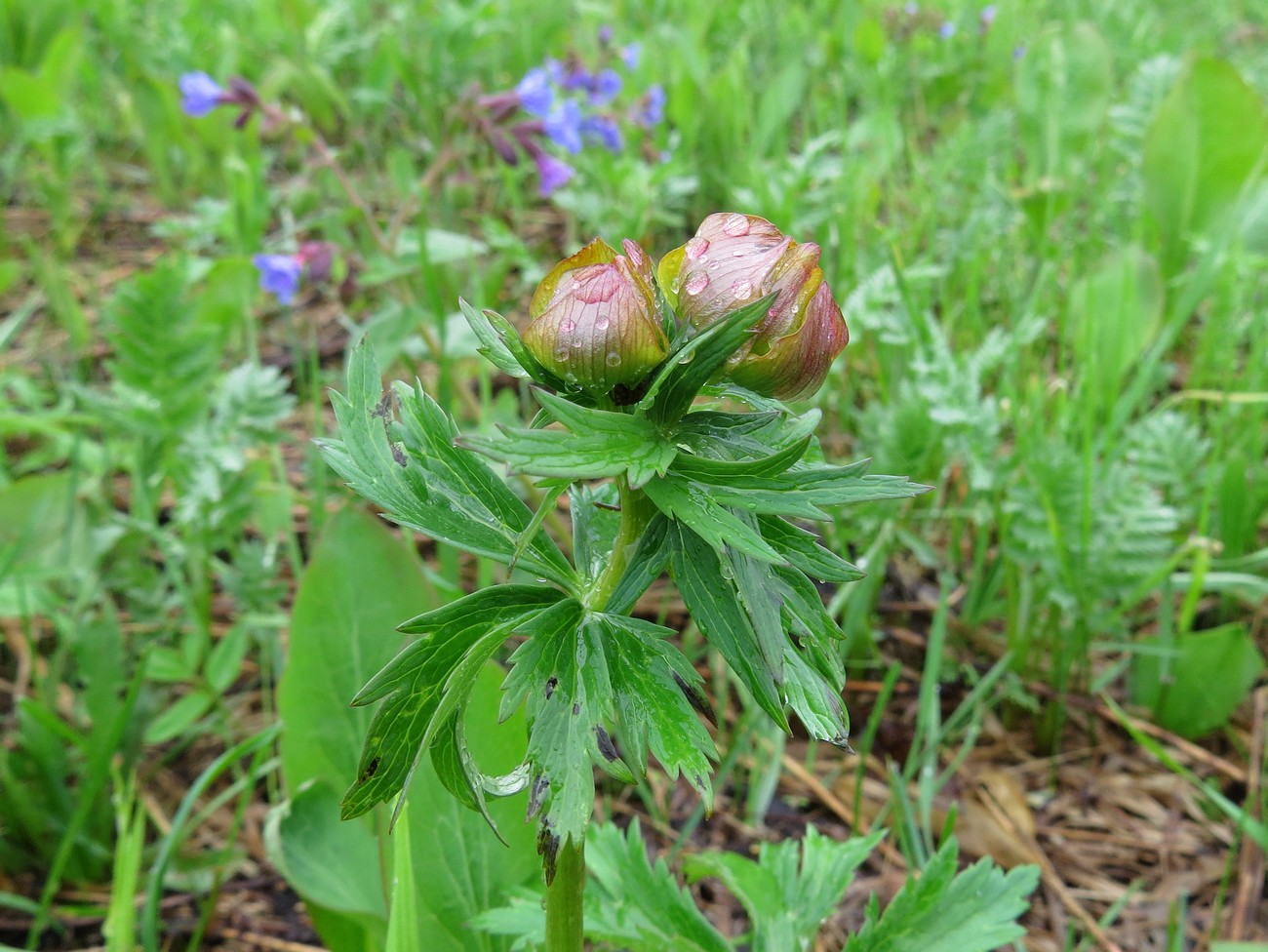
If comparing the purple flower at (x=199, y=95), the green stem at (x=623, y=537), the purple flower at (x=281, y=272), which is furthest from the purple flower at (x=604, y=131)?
the green stem at (x=623, y=537)

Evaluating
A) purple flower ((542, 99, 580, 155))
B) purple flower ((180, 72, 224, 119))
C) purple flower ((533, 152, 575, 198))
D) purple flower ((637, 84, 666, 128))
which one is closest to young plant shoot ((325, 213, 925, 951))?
purple flower ((533, 152, 575, 198))

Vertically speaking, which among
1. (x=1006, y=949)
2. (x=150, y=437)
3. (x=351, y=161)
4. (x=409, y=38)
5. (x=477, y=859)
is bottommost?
(x=1006, y=949)

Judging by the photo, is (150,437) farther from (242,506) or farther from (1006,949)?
(1006,949)

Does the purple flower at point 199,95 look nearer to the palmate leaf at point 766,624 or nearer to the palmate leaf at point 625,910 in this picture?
the palmate leaf at point 625,910

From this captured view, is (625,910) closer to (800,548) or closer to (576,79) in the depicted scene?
(800,548)

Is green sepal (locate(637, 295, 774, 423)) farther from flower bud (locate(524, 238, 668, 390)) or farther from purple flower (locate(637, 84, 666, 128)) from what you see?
purple flower (locate(637, 84, 666, 128))

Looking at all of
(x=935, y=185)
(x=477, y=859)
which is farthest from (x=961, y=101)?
(x=477, y=859)

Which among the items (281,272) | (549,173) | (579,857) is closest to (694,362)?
(579,857)
